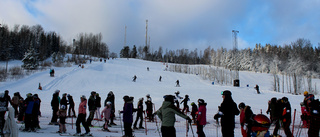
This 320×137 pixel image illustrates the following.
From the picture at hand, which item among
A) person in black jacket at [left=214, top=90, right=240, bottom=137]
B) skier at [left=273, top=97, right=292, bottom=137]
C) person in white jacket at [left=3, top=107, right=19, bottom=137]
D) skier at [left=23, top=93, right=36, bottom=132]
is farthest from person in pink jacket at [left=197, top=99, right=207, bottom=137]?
skier at [left=23, top=93, right=36, bottom=132]

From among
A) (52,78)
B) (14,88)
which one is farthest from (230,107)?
(52,78)

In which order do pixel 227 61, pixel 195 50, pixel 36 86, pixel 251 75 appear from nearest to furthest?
pixel 36 86 < pixel 251 75 < pixel 227 61 < pixel 195 50

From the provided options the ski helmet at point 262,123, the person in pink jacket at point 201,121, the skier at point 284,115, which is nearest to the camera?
the ski helmet at point 262,123

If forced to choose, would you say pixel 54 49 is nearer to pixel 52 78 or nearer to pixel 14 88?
pixel 52 78

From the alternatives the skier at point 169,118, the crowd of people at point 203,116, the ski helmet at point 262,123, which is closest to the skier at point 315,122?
the crowd of people at point 203,116

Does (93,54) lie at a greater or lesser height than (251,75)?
greater

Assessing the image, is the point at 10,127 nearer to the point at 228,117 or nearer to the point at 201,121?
the point at 228,117

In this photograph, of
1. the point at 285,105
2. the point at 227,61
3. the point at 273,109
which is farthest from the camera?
the point at 227,61

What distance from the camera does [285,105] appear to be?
8469 mm

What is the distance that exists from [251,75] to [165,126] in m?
69.5

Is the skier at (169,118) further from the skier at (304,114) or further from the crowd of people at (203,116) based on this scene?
the skier at (304,114)

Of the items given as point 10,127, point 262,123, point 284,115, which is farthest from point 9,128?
point 284,115

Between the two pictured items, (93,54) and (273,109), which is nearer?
(273,109)

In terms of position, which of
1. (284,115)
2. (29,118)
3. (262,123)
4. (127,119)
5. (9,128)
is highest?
(262,123)
